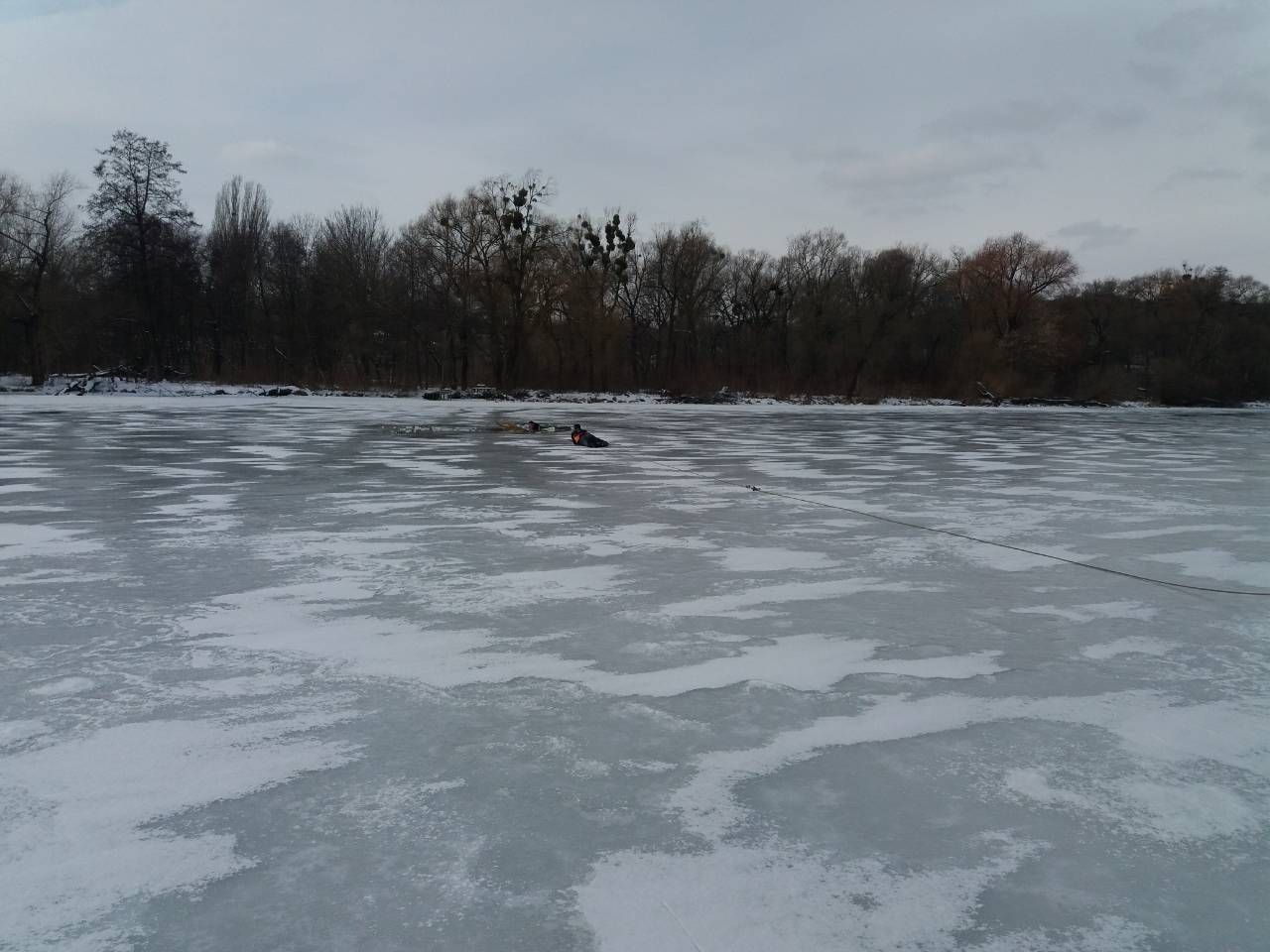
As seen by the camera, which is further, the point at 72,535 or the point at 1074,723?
the point at 72,535

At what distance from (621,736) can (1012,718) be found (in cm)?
131

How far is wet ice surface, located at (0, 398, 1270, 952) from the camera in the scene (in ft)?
5.79

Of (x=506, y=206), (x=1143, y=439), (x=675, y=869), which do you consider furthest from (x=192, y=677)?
(x=506, y=206)

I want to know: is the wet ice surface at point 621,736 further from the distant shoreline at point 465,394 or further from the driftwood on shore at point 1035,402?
the driftwood on shore at point 1035,402

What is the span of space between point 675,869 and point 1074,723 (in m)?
1.62

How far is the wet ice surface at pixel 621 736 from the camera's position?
1.76 m

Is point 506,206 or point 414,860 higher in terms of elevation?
point 506,206

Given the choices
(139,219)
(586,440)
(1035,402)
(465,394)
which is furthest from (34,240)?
(1035,402)

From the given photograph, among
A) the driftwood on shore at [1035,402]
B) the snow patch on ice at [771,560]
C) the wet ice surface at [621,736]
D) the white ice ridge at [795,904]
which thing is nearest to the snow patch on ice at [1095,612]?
the wet ice surface at [621,736]

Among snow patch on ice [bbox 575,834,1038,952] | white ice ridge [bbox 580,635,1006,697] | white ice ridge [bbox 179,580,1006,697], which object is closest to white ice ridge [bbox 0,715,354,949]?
white ice ridge [bbox 179,580,1006,697]

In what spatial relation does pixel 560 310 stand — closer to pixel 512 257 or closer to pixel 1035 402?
pixel 512 257

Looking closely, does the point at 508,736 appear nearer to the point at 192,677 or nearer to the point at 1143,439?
the point at 192,677

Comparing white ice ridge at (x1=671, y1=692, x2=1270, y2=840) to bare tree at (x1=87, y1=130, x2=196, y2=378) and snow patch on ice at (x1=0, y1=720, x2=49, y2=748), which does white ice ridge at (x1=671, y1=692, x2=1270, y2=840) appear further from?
bare tree at (x1=87, y1=130, x2=196, y2=378)

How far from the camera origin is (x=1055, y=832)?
82.4 inches
